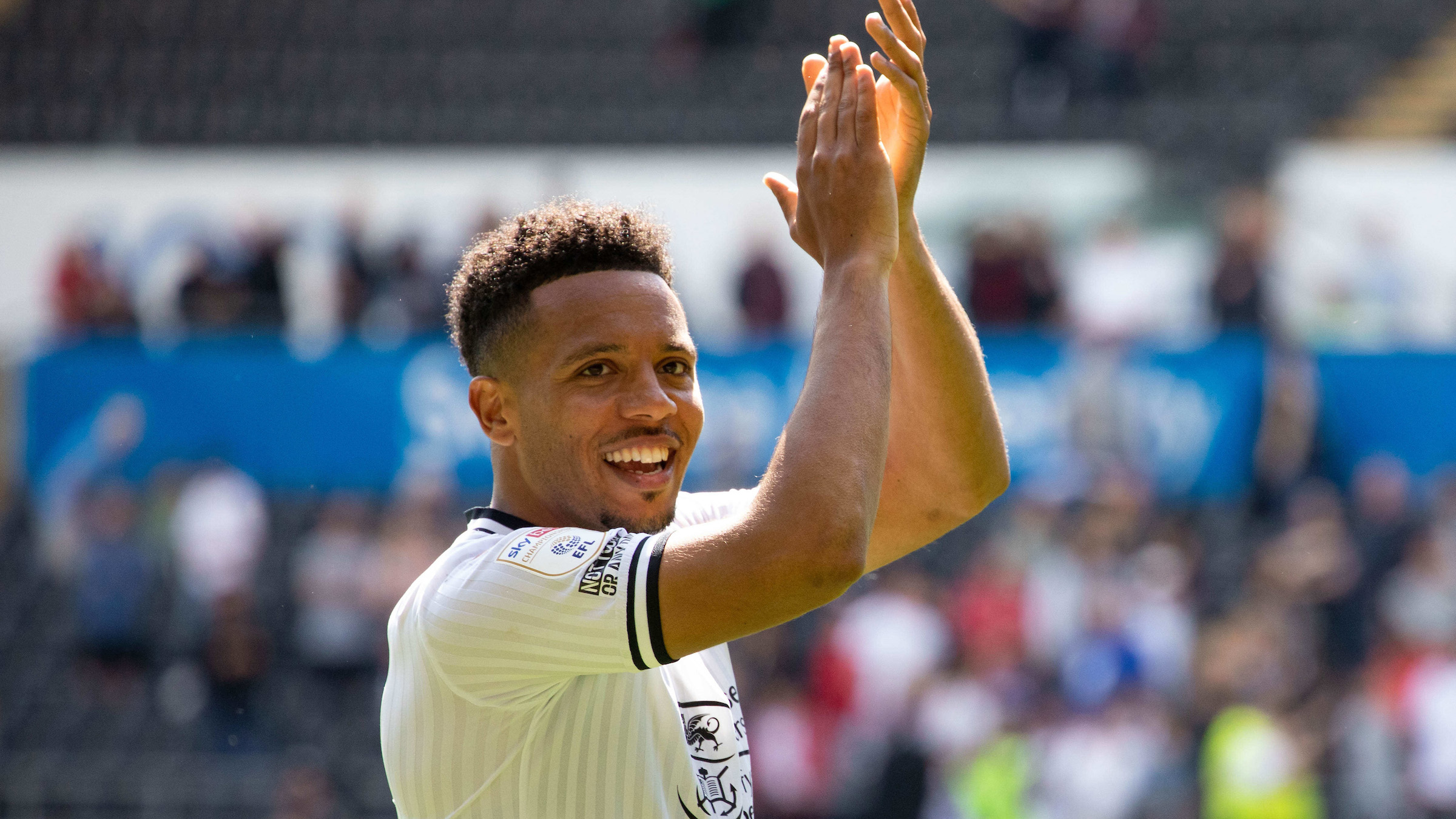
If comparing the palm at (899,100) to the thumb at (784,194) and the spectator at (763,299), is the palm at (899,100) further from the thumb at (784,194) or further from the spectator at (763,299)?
the spectator at (763,299)

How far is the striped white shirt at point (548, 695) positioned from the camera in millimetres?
2084

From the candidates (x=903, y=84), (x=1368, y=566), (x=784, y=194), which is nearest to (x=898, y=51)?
(x=903, y=84)

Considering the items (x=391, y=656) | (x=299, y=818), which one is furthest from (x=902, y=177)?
(x=299, y=818)

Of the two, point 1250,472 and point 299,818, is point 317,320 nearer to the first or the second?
point 299,818

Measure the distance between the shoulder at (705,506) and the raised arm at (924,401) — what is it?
249mm

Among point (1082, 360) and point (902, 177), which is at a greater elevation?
point (1082, 360)

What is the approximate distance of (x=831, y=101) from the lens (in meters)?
2.27

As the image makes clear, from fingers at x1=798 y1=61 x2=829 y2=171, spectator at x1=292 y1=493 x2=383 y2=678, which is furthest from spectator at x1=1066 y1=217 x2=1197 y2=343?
fingers at x1=798 y1=61 x2=829 y2=171

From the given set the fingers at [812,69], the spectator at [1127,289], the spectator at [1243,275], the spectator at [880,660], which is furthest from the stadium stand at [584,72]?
the fingers at [812,69]

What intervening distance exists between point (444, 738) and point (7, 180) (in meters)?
14.4

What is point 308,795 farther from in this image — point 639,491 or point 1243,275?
point 639,491

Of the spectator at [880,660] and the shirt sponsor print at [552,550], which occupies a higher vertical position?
the shirt sponsor print at [552,550]

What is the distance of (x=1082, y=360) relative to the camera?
38.5ft

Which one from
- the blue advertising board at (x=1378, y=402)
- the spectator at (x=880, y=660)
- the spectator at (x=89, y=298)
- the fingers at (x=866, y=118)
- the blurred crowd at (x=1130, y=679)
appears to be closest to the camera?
the fingers at (x=866, y=118)
